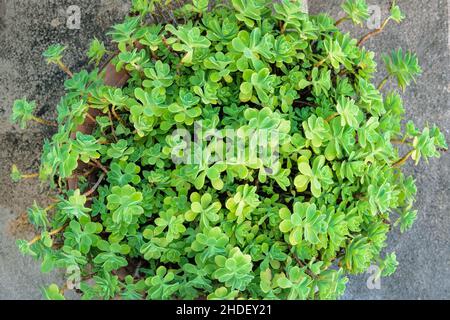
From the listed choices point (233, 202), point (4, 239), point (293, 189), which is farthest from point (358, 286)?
point (4, 239)

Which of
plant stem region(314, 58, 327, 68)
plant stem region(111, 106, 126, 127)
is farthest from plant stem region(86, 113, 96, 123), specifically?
plant stem region(314, 58, 327, 68)

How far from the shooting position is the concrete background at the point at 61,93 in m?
1.71

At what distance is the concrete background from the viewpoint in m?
1.71

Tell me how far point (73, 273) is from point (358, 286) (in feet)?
3.51

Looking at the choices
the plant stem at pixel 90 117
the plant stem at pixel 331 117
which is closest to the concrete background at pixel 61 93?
the plant stem at pixel 90 117

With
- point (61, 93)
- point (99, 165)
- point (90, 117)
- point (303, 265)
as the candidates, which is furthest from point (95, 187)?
point (61, 93)

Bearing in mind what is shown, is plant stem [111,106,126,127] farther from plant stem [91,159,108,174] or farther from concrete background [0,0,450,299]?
concrete background [0,0,450,299]

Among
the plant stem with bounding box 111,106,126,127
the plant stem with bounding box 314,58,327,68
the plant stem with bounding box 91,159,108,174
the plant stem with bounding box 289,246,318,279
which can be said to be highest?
the plant stem with bounding box 314,58,327,68

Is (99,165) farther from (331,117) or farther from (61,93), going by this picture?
(61,93)

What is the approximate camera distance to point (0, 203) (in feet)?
5.76

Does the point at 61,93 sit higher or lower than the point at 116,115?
lower

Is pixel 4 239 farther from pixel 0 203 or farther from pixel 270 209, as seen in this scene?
pixel 270 209

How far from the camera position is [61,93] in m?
1.72

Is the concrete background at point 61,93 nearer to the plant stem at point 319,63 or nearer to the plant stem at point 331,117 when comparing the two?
the plant stem at point 319,63
